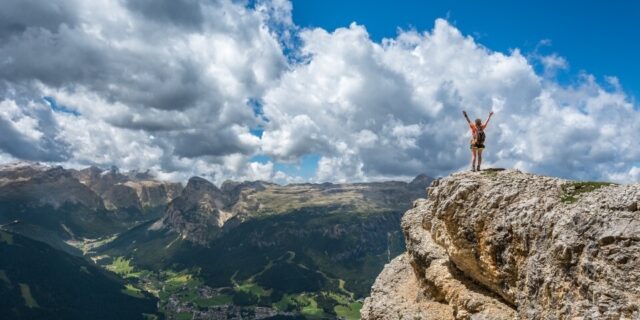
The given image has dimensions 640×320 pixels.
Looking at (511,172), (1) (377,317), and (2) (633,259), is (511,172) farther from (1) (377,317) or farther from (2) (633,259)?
(1) (377,317)

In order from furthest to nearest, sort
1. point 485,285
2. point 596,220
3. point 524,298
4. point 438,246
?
point 438,246
point 485,285
point 524,298
point 596,220

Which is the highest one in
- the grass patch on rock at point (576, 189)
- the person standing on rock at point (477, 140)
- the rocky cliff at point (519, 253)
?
the person standing on rock at point (477, 140)

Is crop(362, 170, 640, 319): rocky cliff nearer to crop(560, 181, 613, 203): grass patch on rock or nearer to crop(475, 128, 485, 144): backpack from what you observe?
crop(560, 181, 613, 203): grass patch on rock

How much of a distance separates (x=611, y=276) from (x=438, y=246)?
21.1 metres

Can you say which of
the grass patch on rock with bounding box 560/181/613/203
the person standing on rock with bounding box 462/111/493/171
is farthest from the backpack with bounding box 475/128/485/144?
the grass patch on rock with bounding box 560/181/613/203

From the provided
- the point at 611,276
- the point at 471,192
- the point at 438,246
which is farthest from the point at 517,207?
the point at 438,246

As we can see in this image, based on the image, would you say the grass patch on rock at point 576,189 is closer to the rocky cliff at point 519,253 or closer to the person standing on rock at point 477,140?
the rocky cliff at point 519,253

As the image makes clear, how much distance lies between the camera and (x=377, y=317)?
Result: 146 ft

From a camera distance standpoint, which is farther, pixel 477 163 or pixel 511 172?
pixel 477 163

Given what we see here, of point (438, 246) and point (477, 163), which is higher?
point (477, 163)

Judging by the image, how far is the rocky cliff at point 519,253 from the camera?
74.8ft

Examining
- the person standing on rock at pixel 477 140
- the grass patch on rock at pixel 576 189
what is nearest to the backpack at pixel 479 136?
→ the person standing on rock at pixel 477 140

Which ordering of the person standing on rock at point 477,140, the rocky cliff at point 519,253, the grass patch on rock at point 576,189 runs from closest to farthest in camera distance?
the rocky cliff at point 519,253 → the grass patch on rock at point 576,189 → the person standing on rock at point 477,140

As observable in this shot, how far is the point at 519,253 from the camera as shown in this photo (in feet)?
100
